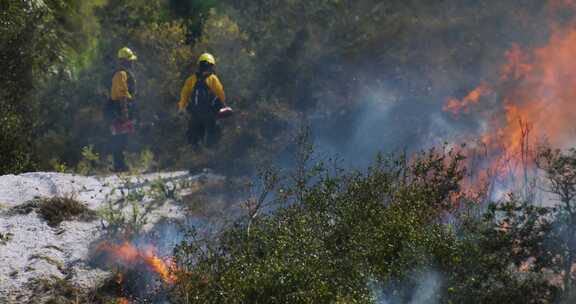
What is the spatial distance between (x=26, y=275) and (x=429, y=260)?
406 cm

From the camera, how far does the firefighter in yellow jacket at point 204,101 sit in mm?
12500

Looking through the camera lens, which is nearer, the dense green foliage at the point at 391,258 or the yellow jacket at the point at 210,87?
the dense green foliage at the point at 391,258

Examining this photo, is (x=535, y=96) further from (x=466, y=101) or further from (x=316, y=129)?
(x=316, y=129)

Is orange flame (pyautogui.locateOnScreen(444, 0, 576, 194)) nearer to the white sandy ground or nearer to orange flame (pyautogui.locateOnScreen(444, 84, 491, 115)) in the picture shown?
orange flame (pyautogui.locateOnScreen(444, 84, 491, 115))

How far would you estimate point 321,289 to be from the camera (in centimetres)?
556

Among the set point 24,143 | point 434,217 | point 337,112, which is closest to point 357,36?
point 337,112

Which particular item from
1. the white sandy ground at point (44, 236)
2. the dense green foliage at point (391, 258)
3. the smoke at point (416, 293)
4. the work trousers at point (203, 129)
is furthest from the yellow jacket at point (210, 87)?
the smoke at point (416, 293)

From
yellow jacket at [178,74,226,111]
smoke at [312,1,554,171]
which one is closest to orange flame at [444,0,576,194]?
smoke at [312,1,554,171]

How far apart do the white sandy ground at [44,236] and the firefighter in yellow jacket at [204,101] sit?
2.78m

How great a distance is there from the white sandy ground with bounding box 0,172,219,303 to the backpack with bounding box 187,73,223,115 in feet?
9.05

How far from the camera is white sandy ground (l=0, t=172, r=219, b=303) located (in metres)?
7.41

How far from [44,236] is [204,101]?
492cm

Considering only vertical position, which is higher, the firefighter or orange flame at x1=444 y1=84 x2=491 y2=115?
orange flame at x1=444 y1=84 x2=491 y2=115

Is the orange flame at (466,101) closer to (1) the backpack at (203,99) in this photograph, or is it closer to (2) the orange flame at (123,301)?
(1) the backpack at (203,99)
